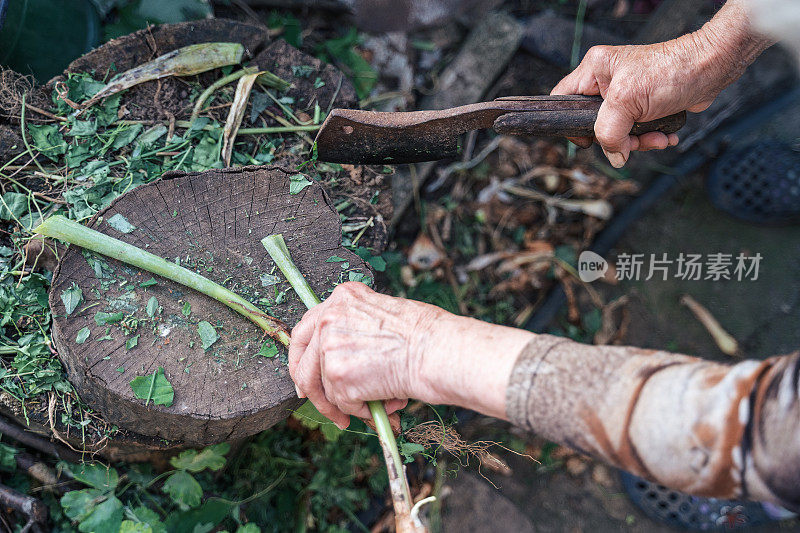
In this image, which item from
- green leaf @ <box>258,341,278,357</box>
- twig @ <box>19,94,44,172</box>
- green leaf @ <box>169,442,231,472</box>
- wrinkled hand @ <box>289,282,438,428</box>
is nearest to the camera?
wrinkled hand @ <box>289,282,438,428</box>

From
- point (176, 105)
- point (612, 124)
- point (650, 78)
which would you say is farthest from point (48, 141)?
point (650, 78)

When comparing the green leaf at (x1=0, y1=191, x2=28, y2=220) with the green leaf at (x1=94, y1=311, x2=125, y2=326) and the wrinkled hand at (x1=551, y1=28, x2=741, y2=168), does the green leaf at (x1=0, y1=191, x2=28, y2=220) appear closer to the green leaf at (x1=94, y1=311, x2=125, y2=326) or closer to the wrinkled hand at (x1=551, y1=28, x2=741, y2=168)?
the green leaf at (x1=94, y1=311, x2=125, y2=326)

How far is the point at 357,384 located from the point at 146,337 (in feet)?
2.35

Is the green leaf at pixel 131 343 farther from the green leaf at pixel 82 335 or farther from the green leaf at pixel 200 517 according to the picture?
the green leaf at pixel 200 517

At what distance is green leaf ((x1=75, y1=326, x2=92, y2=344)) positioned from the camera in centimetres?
169

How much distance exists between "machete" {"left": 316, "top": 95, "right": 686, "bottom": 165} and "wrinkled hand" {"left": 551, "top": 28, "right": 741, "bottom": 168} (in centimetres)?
6

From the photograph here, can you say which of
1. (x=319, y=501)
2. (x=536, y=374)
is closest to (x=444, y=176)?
(x=319, y=501)

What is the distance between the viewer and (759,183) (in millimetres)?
3197

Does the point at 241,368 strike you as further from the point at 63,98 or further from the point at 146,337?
the point at 63,98

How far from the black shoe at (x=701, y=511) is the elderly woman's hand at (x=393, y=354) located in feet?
6.81

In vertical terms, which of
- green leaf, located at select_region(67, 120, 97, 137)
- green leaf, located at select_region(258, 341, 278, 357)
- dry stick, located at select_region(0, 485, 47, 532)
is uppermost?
green leaf, located at select_region(67, 120, 97, 137)

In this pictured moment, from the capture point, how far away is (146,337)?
1747 mm

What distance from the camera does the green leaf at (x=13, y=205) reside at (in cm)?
199

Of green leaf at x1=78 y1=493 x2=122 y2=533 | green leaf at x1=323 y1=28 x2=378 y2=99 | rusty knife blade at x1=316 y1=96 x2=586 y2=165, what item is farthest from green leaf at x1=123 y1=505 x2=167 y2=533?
green leaf at x1=323 y1=28 x2=378 y2=99
